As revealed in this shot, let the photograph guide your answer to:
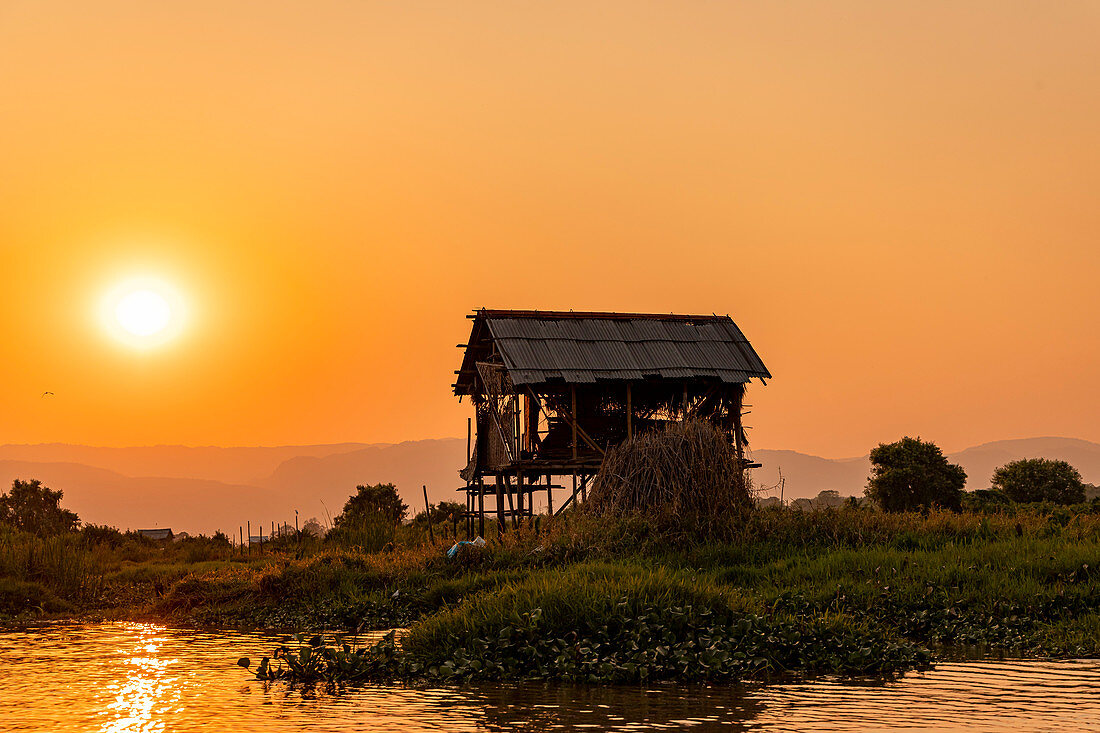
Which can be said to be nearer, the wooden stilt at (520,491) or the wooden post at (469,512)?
the wooden stilt at (520,491)

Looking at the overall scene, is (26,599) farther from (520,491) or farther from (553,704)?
(553,704)

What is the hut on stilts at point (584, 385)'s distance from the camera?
1246 inches

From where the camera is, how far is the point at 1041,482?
39.9m

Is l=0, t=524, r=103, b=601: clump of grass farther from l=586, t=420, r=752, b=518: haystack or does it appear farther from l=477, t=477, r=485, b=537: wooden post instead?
l=477, t=477, r=485, b=537: wooden post

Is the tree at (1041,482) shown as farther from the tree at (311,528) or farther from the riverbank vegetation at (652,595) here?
the tree at (311,528)

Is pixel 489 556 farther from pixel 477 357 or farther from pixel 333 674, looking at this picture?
pixel 477 357

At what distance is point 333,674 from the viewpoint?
13.4 m

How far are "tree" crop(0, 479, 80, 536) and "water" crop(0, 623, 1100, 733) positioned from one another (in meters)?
29.3

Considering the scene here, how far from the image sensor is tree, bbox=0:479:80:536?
41.5 m

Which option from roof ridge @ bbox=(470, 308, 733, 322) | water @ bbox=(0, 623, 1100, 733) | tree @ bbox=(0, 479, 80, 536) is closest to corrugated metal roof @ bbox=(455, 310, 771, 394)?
roof ridge @ bbox=(470, 308, 733, 322)

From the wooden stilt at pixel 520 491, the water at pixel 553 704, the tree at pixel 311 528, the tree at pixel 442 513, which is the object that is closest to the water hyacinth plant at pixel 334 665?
the water at pixel 553 704

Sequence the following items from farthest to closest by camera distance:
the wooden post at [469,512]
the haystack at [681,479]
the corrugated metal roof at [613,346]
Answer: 1. the wooden post at [469,512]
2. the corrugated metal roof at [613,346]
3. the haystack at [681,479]

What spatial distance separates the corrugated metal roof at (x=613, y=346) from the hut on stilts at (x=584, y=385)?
3 cm

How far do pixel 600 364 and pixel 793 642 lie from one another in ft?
61.2
